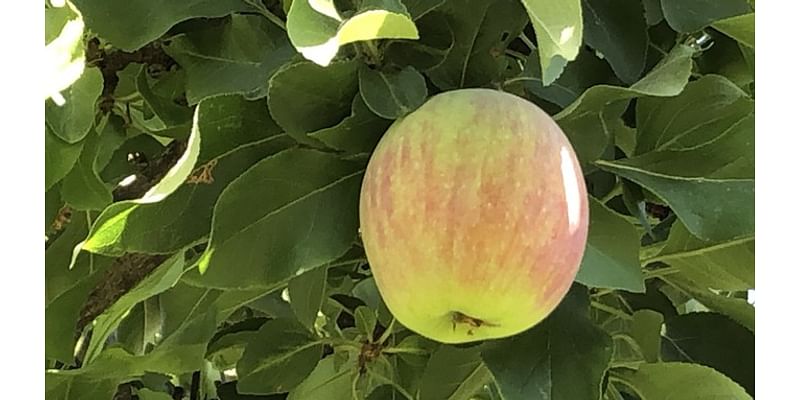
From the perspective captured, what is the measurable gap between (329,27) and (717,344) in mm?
380

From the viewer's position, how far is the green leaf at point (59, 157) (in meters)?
0.62

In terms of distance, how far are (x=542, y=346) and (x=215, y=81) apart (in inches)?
8.3

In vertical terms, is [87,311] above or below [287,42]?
below

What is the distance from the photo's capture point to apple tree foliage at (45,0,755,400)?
55 centimetres

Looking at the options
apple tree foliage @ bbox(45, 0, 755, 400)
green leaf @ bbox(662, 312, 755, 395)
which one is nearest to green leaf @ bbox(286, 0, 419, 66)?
apple tree foliage @ bbox(45, 0, 755, 400)

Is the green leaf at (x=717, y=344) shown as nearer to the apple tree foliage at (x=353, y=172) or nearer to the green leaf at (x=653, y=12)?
the apple tree foliage at (x=353, y=172)

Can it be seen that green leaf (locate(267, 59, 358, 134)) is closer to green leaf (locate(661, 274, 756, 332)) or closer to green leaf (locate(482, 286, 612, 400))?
green leaf (locate(482, 286, 612, 400))

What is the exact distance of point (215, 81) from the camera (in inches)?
24.6

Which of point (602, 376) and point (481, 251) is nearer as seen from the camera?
point (481, 251)
